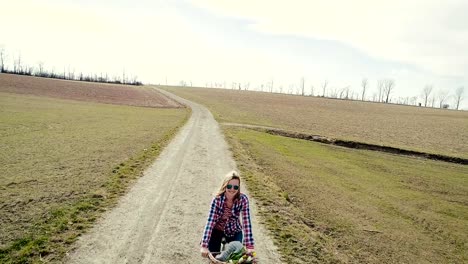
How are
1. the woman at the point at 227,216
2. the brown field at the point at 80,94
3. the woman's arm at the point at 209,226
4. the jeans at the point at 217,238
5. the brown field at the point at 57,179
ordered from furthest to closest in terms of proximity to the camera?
1. the brown field at the point at 80,94
2. the brown field at the point at 57,179
3. the jeans at the point at 217,238
4. the woman at the point at 227,216
5. the woman's arm at the point at 209,226

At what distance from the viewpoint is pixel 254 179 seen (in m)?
15.5

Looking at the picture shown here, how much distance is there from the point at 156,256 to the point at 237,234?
8.50 ft

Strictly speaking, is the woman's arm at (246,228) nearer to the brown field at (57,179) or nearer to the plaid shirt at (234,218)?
the plaid shirt at (234,218)

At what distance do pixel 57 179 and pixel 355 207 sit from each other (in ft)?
45.2

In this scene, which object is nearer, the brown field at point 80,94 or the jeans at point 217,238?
the jeans at point 217,238

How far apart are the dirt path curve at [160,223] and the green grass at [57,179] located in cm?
63

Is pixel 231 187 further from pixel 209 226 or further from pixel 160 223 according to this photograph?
pixel 160 223

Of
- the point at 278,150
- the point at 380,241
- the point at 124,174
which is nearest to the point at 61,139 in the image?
the point at 124,174

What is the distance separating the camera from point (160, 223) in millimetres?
9508

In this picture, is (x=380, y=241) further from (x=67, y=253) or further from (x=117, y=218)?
(x=67, y=253)

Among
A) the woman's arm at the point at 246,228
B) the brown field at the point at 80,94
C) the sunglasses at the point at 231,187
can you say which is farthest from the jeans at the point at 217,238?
the brown field at the point at 80,94

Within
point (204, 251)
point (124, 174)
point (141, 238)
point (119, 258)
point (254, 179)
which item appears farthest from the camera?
point (254, 179)

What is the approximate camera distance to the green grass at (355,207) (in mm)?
9828

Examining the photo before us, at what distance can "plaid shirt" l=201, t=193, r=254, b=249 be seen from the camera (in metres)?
6.18
